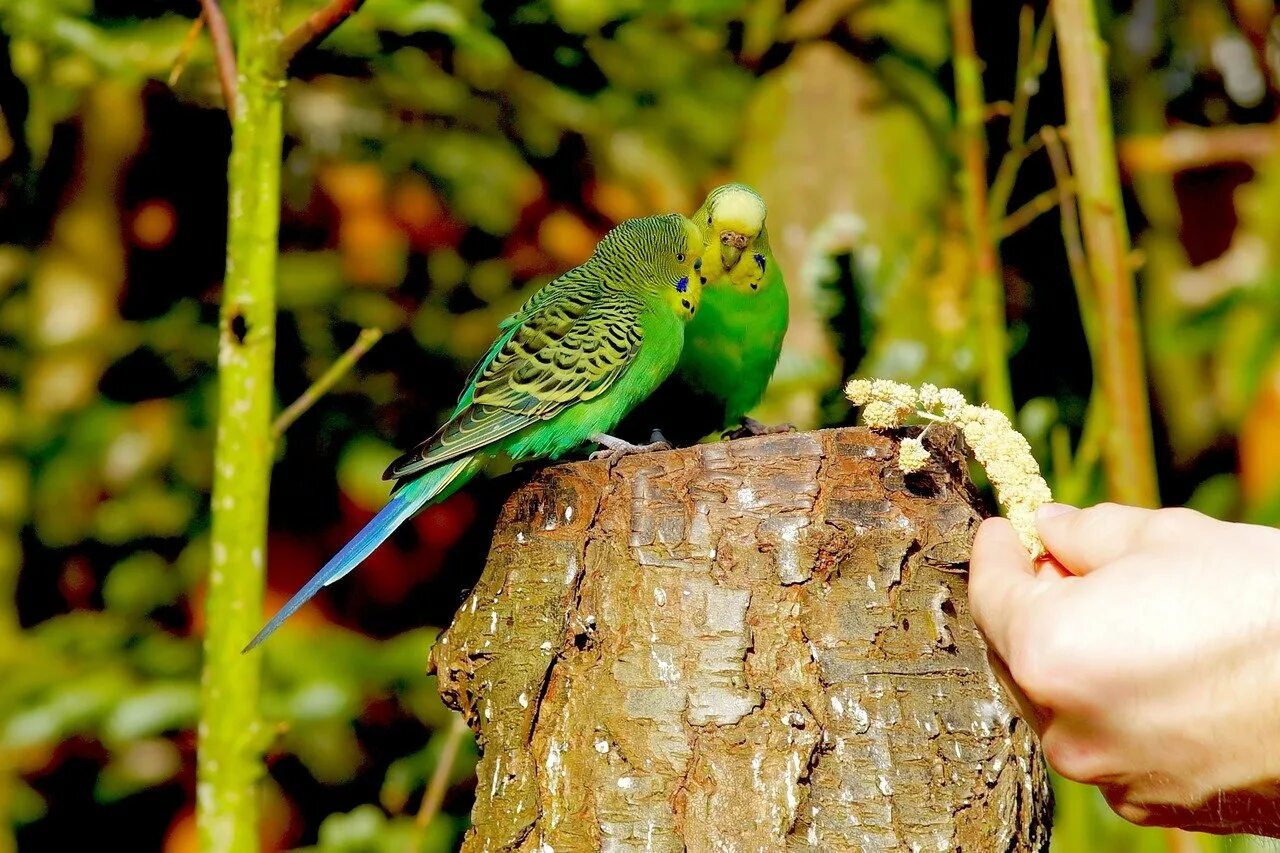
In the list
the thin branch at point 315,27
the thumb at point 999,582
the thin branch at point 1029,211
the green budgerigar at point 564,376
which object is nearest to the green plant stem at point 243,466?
the thin branch at point 315,27

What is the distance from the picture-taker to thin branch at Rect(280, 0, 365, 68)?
5.69 feet

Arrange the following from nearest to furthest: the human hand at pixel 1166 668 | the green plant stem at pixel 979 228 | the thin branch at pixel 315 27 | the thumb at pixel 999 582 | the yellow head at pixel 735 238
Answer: the human hand at pixel 1166 668 < the thumb at pixel 999 582 < the thin branch at pixel 315 27 < the yellow head at pixel 735 238 < the green plant stem at pixel 979 228

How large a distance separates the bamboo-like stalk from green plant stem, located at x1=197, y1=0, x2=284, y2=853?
4.49ft

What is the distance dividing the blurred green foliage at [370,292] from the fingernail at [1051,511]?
1035 millimetres

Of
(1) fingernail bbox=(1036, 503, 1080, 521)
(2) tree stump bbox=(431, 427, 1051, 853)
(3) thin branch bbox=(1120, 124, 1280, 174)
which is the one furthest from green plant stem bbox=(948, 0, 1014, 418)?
(3) thin branch bbox=(1120, 124, 1280, 174)

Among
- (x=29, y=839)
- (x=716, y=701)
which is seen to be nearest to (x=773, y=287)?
(x=716, y=701)

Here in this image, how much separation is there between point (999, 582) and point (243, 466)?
1052 millimetres

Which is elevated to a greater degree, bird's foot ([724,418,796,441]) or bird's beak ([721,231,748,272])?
bird's beak ([721,231,748,272])

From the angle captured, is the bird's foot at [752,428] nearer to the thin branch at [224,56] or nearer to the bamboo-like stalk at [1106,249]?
the bamboo-like stalk at [1106,249]

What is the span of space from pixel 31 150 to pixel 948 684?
219 centimetres

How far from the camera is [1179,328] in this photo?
3.47m

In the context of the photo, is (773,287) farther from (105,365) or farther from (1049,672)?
(105,365)

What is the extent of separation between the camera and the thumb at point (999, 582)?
1206mm

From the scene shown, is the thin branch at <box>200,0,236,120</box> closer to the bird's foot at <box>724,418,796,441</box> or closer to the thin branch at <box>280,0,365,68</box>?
the thin branch at <box>280,0,365,68</box>
